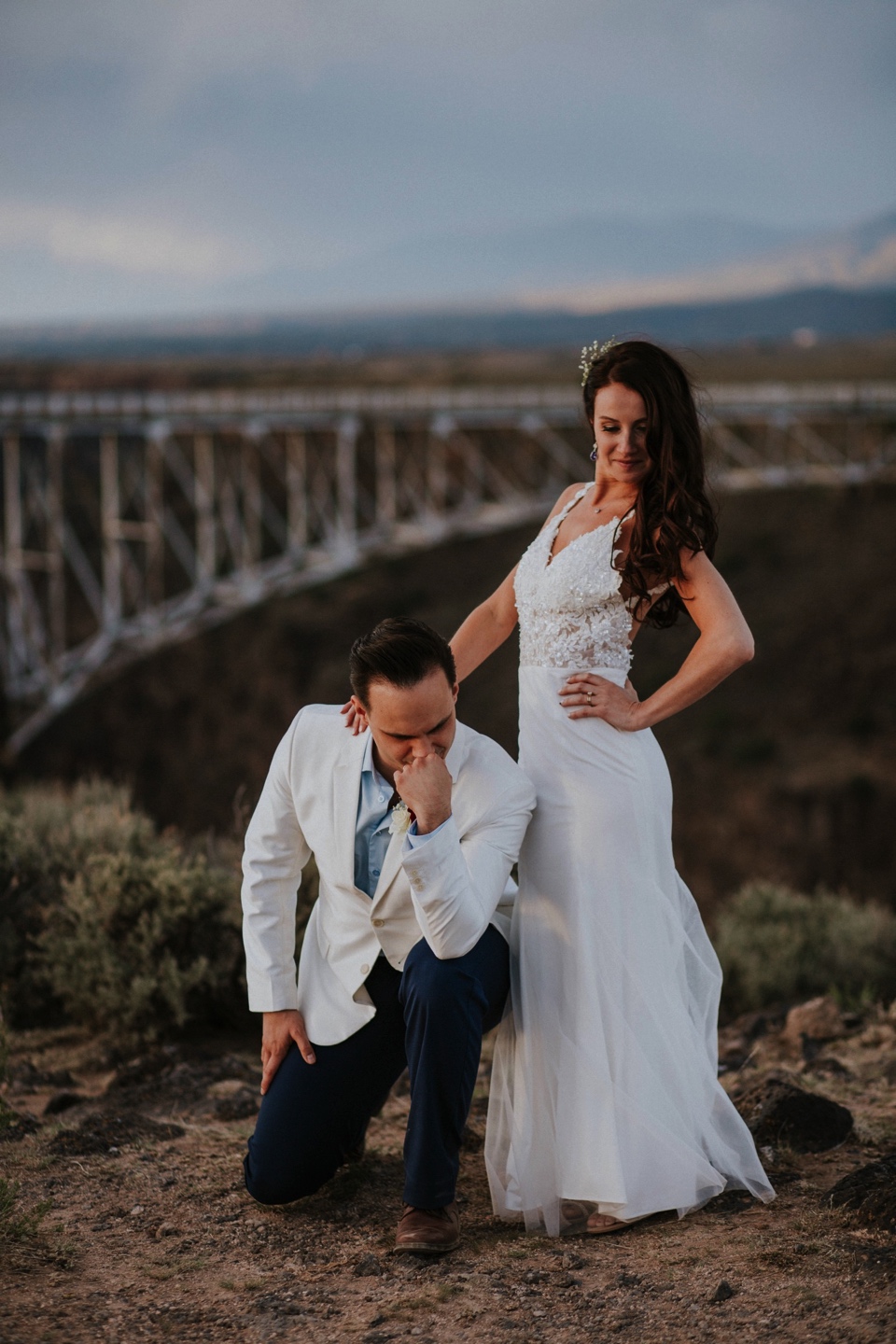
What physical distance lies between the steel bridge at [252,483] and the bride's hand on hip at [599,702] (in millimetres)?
15207

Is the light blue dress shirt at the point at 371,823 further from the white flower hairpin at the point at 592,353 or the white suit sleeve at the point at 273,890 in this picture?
the white flower hairpin at the point at 592,353

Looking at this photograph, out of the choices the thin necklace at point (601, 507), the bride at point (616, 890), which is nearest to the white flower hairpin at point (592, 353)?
the bride at point (616, 890)

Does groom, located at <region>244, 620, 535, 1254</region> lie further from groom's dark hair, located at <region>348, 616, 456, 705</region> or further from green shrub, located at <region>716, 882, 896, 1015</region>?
green shrub, located at <region>716, 882, 896, 1015</region>

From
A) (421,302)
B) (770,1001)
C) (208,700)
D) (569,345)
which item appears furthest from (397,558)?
(421,302)

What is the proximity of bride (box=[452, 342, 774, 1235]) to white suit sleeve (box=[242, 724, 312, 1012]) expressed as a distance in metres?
0.47

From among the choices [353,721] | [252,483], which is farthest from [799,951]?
[252,483]

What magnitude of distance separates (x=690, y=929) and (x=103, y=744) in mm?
32099

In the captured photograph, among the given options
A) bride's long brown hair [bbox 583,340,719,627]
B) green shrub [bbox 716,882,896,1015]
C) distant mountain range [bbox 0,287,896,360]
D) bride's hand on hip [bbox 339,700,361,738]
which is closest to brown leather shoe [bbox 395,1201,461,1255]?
bride's hand on hip [bbox 339,700,361,738]

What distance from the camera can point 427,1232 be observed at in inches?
100

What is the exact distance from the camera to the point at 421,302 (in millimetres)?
190250

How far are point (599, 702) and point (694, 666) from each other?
21 cm

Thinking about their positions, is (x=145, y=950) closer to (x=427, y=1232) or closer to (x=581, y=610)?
(x=427, y=1232)

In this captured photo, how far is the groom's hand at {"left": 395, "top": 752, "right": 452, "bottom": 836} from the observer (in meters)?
2.42

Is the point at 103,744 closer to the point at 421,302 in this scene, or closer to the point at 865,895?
the point at 865,895
